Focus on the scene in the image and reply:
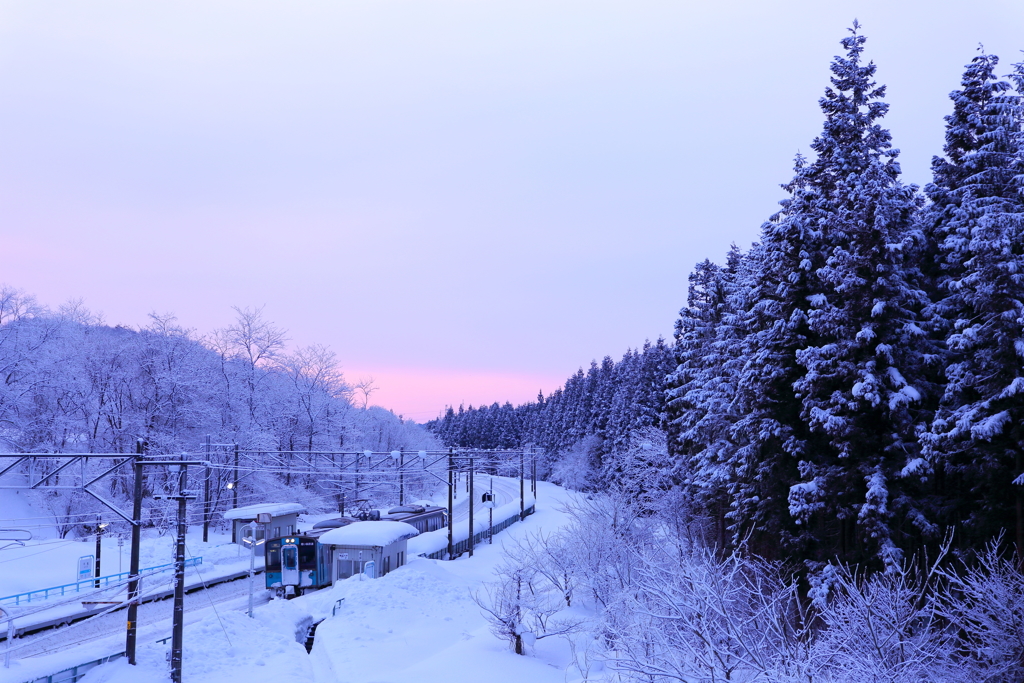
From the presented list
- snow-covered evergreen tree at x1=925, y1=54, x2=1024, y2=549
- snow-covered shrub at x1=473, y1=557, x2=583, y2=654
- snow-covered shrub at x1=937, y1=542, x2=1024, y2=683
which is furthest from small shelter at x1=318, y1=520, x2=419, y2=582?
snow-covered shrub at x1=937, y1=542, x2=1024, y2=683

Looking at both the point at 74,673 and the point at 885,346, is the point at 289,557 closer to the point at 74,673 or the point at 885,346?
the point at 74,673

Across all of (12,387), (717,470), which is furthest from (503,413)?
(717,470)

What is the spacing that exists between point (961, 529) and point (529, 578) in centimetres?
1314

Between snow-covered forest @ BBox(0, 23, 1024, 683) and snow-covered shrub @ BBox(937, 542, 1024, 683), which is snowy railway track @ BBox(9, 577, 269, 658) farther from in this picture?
snow-covered shrub @ BBox(937, 542, 1024, 683)

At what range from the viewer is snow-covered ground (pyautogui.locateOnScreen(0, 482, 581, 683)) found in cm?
1880

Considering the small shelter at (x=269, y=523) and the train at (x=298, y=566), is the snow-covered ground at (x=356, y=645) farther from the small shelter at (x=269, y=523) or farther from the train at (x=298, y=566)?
the small shelter at (x=269, y=523)

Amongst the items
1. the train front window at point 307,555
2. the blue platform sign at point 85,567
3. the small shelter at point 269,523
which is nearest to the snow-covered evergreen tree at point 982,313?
the train front window at point 307,555

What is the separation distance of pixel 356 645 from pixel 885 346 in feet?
62.3

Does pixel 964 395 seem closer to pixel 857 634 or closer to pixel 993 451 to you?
pixel 993 451

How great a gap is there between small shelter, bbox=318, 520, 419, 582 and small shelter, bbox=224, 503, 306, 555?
267 inches

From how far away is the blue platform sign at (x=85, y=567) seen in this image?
87.7ft

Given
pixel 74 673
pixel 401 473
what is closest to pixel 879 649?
pixel 74 673

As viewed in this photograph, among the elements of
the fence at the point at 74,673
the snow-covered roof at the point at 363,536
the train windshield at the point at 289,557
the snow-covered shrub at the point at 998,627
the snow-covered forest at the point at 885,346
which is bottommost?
the fence at the point at 74,673

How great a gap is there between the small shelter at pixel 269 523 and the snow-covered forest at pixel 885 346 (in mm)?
25426
